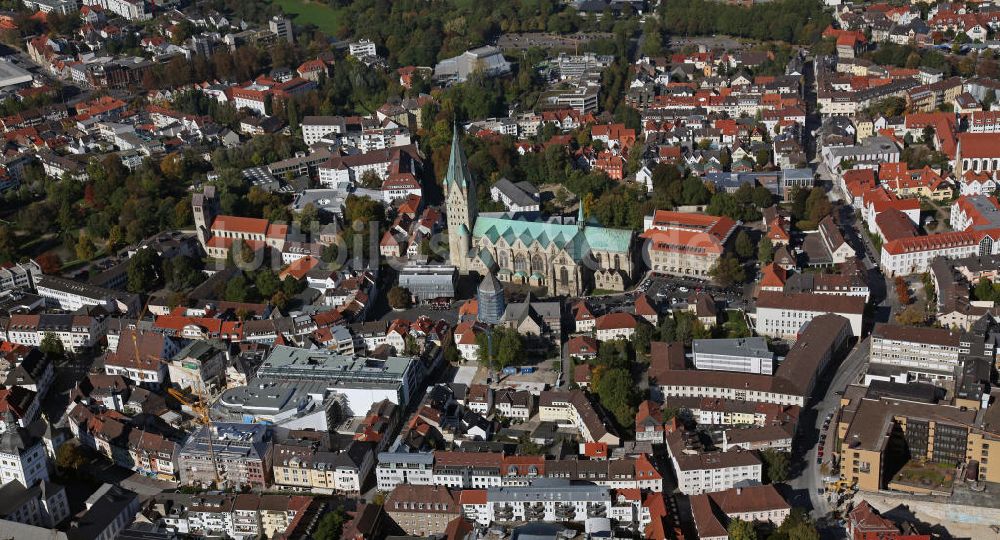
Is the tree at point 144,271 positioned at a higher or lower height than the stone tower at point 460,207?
lower

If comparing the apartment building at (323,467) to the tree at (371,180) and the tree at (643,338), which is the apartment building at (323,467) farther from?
the tree at (371,180)

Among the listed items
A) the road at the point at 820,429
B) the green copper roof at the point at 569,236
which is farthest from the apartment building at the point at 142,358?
the road at the point at 820,429

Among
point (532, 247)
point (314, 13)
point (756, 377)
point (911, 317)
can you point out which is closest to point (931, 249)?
point (911, 317)

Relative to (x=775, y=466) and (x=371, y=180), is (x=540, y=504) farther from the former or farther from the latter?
(x=371, y=180)

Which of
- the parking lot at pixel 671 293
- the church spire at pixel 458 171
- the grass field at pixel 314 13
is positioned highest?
the church spire at pixel 458 171

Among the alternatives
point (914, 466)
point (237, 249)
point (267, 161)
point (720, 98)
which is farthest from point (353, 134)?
point (914, 466)

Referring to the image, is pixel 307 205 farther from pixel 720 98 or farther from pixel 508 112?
pixel 720 98

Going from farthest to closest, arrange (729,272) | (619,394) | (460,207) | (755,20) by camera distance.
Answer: (755,20), (460,207), (729,272), (619,394)
